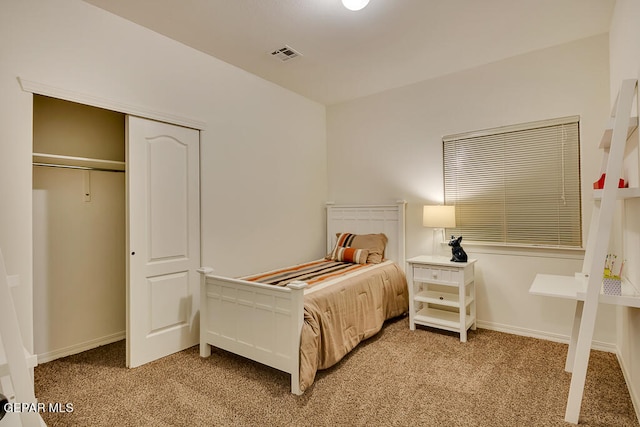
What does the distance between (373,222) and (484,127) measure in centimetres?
162

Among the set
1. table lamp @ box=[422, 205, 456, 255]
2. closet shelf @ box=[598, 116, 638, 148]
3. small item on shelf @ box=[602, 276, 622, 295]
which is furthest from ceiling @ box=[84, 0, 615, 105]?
small item on shelf @ box=[602, 276, 622, 295]

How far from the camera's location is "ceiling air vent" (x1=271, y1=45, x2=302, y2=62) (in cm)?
306

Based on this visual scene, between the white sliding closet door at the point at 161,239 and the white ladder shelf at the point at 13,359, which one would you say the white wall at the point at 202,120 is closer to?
the white sliding closet door at the point at 161,239

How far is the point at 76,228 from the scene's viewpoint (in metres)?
2.91

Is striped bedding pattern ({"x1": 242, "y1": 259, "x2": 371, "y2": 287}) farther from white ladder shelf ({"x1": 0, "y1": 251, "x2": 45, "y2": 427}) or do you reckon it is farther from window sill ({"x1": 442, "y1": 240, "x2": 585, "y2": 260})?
white ladder shelf ({"x1": 0, "y1": 251, "x2": 45, "y2": 427})

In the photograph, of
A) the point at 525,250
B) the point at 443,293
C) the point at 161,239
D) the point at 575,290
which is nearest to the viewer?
the point at 575,290

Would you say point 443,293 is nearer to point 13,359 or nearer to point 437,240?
point 437,240

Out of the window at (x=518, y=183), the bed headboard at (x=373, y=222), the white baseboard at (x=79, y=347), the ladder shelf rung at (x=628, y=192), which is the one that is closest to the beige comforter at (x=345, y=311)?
the bed headboard at (x=373, y=222)

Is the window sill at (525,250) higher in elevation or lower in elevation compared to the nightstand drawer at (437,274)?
higher

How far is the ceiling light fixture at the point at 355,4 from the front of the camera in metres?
2.21

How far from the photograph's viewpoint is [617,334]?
269 cm

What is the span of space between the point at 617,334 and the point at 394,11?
10.3 ft

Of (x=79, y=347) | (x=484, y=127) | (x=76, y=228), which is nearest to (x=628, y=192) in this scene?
(x=484, y=127)

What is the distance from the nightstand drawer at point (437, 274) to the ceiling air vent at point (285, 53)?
7.96ft
